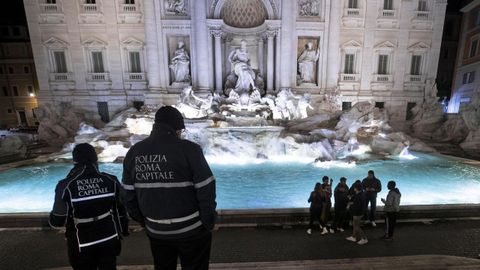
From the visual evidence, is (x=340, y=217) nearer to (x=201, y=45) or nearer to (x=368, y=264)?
(x=368, y=264)

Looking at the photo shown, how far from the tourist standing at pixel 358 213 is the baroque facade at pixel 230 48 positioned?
1097cm

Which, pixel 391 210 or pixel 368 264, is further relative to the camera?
pixel 391 210

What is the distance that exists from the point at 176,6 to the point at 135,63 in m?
4.67

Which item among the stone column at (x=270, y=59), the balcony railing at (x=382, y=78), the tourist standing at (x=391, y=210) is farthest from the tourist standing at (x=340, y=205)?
the balcony railing at (x=382, y=78)

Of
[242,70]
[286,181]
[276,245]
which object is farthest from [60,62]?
[276,245]

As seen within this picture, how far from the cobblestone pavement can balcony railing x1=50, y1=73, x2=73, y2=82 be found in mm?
14398

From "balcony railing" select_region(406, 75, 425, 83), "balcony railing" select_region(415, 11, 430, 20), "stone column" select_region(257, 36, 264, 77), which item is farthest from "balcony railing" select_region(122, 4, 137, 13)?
"balcony railing" select_region(406, 75, 425, 83)

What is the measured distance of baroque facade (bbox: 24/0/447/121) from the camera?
562 inches

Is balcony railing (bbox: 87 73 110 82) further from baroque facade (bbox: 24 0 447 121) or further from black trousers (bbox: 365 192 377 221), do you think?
black trousers (bbox: 365 192 377 221)

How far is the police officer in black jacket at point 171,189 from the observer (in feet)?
5.14

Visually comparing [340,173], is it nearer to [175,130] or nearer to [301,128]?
[301,128]

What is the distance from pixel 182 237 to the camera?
5.39 feet

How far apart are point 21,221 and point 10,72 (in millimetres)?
29750

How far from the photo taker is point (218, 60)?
48.0ft
